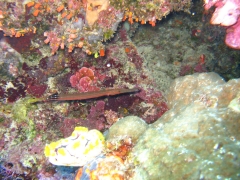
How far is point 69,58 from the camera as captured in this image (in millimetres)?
5617

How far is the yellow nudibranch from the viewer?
3.64 meters

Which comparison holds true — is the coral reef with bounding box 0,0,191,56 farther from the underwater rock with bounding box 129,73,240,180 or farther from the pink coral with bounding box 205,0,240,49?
the underwater rock with bounding box 129,73,240,180

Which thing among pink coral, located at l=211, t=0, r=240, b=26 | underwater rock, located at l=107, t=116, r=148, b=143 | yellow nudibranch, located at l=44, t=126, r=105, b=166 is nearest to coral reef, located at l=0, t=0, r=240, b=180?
underwater rock, located at l=107, t=116, r=148, b=143

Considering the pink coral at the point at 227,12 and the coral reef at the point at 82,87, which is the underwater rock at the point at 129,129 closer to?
the coral reef at the point at 82,87

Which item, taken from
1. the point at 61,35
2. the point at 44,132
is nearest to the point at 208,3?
the point at 61,35

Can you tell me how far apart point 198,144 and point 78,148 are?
2.03 m

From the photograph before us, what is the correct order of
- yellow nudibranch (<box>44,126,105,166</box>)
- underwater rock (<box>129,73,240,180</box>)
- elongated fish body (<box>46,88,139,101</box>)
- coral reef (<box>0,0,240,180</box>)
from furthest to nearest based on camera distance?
elongated fish body (<box>46,88,139,101</box>)
coral reef (<box>0,0,240,180</box>)
yellow nudibranch (<box>44,126,105,166</box>)
underwater rock (<box>129,73,240,180</box>)

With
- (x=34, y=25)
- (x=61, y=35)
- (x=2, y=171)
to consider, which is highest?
(x=34, y=25)

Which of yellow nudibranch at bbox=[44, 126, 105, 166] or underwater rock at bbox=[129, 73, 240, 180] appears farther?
yellow nudibranch at bbox=[44, 126, 105, 166]

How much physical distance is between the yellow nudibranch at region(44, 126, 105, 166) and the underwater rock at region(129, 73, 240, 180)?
71 centimetres

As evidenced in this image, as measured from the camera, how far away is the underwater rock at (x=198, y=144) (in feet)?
8.94

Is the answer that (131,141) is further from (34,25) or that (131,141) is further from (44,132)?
(34,25)

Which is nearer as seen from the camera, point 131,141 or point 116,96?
point 131,141

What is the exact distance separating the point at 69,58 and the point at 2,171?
11.6ft
